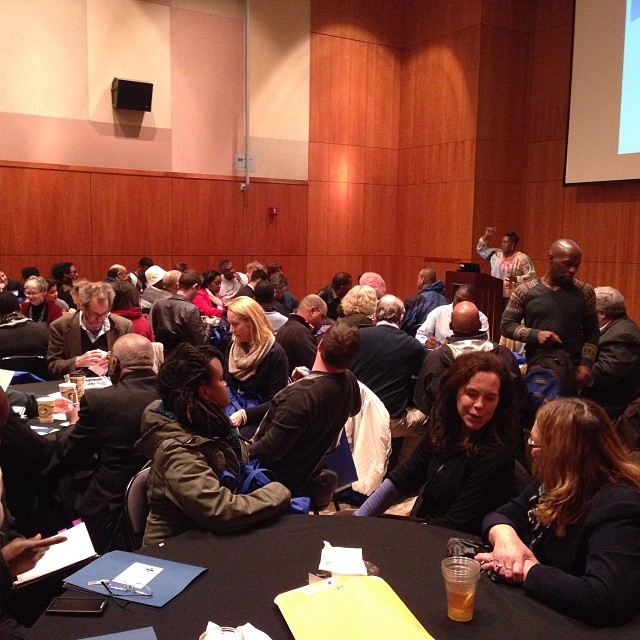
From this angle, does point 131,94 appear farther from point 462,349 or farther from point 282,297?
point 462,349

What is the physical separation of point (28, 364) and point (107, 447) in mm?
2285

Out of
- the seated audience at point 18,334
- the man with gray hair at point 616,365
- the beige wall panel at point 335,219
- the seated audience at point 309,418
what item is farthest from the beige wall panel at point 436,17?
the seated audience at point 309,418

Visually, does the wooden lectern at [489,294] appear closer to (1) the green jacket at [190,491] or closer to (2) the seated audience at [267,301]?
(2) the seated audience at [267,301]

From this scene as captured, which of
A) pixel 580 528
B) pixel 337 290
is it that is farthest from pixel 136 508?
pixel 337 290

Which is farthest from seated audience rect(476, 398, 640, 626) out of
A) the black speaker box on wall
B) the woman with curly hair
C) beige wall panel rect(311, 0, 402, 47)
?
beige wall panel rect(311, 0, 402, 47)

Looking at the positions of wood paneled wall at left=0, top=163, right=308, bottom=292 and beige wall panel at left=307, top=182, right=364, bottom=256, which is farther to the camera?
beige wall panel at left=307, top=182, right=364, bottom=256

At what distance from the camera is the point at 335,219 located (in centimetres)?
1234

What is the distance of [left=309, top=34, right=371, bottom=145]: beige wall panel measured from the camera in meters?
11.7

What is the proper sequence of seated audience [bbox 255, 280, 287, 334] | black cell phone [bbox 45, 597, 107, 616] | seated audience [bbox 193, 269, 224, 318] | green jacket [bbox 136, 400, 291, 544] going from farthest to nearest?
seated audience [bbox 193, 269, 224, 318], seated audience [bbox 255, 280, 287, 334], green jacket [bbox 136, 400, 291, 544], black cell phone [bbox 45, 597, 107, 616]

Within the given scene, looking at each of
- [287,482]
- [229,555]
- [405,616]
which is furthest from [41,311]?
[405,616]

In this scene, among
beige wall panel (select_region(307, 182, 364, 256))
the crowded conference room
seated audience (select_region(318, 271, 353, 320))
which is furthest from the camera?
beige wall panel (select_region(307, 182, 364, 256))

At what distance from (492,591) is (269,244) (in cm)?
1020

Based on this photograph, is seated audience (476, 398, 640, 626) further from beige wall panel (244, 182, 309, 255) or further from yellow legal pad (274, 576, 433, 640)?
beige wall panel (244, 182, 309, 255)

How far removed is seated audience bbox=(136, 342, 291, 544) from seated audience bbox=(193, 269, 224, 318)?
533 cm
